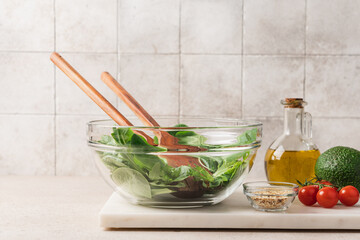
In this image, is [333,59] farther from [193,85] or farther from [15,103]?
[15,103]

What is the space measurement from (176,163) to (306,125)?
510mm

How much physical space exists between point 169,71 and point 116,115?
540mm

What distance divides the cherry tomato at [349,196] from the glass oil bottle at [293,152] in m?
0.16

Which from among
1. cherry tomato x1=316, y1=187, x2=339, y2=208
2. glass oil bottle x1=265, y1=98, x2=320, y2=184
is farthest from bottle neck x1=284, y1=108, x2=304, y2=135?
cherry tomato x1=316, y1=187, x2=339, y2=208

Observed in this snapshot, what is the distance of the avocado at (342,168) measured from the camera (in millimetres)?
1030

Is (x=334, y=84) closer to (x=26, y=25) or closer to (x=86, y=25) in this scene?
(x=86, y=25)

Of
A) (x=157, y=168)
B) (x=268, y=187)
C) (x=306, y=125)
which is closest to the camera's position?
(x=157, y=168)

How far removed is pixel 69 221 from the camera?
94cm

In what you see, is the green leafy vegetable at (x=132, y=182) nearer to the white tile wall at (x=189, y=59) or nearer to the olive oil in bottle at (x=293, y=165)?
the olive oil in bottle at (x=293, y=165)

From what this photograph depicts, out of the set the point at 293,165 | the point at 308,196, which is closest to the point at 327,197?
the point at 308,196

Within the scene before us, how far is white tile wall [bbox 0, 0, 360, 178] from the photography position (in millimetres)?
1477

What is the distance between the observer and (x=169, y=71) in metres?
1.50

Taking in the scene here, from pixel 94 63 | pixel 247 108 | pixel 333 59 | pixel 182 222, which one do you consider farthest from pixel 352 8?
pixel 182 222

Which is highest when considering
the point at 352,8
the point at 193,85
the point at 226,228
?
the point at 352,8
